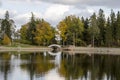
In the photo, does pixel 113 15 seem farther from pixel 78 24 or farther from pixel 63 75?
pixel 63 75

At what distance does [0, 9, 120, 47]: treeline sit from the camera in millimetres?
149750

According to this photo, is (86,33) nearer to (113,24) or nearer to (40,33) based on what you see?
(113,24)

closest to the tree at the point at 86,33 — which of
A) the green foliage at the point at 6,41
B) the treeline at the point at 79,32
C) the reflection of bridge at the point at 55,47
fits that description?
the treeline at the point at 79,32

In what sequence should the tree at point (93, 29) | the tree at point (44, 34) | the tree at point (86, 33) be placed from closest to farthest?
the tree at point (93, 29) < the tree at point (44, 34) < the tree at point (86, 33)

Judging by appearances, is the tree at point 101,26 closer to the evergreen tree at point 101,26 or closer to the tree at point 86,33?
the evergreen tree at point 101,26

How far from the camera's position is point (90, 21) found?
155750mm

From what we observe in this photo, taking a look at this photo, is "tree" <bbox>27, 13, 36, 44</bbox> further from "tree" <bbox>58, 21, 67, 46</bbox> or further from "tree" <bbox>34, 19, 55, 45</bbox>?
"tree" <bbox>58, 21, 67, 46</bbox>

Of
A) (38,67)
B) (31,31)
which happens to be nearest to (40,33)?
(31,31)

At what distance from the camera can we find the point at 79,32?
505 feet

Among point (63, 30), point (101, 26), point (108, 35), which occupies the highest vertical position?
point (101, 26)

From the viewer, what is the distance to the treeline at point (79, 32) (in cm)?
14975

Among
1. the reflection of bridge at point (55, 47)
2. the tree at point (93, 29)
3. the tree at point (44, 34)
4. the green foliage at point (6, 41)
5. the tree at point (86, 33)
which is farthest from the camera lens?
the tree at point (86, 33)

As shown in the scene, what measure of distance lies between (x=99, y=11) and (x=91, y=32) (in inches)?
664

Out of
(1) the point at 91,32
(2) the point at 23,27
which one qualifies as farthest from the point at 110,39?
(2) the point at 23,27
